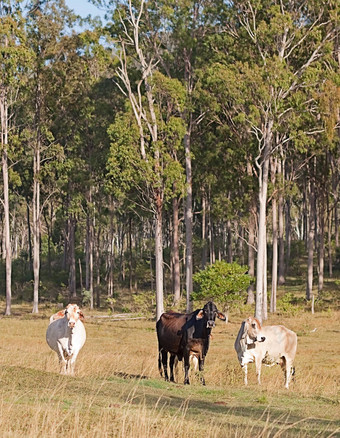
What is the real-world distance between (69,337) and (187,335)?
2.68 m

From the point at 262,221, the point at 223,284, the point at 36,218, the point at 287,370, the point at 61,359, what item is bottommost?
the point at 287,370

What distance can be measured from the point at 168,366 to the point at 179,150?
2997cm

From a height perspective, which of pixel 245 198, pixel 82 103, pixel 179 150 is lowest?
pixel 245 198

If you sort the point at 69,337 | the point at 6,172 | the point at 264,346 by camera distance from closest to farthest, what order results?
the point at 69,337 < the point at 264,346 < the point at 6,172

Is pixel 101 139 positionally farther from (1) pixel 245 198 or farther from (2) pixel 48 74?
(1) pixel 245 198

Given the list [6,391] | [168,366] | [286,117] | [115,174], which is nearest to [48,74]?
[115,174]

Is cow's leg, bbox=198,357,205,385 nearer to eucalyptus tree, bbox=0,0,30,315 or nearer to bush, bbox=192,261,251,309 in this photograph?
bush, bbox=192,261,251,309

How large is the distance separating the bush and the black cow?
2502 cm

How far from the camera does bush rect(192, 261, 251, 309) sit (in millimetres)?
44344

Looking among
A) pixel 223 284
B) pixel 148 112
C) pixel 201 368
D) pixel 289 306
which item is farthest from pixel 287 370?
pixel 148 112

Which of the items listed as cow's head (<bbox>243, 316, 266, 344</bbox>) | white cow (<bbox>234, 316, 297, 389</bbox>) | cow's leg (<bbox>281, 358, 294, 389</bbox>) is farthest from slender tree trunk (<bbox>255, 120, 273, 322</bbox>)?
cow's head (<bbox>243, 316, 266, 344</bbox>)

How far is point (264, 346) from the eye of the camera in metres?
18.7

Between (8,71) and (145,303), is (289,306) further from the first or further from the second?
(8,71)

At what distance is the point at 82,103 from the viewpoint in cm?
5631
